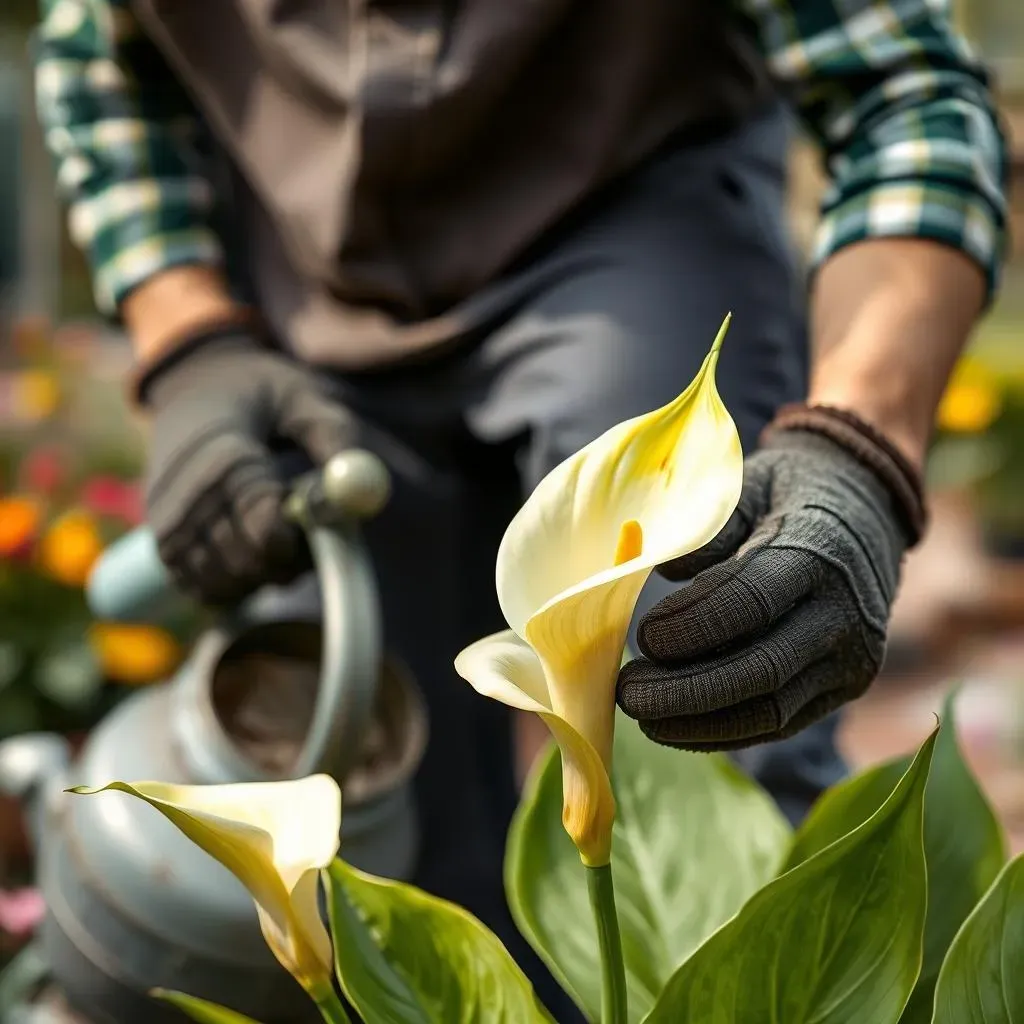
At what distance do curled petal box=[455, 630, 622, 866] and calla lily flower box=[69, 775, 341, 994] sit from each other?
9cm

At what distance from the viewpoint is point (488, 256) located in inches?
38.9

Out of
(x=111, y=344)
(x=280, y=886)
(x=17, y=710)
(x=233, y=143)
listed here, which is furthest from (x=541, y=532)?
(x=111, y=344)

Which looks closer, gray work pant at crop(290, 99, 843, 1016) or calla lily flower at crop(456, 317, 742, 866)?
calla lily flower at crop(456, 317, 742, 866)

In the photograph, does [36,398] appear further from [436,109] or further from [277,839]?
[277,839]

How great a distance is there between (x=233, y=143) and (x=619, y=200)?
30 cm

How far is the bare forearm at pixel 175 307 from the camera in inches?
43.3

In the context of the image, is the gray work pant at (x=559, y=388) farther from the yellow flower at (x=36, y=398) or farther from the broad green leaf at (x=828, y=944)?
the yellow flower at (x=36, y=398)

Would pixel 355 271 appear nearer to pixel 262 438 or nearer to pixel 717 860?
pixel 262 438

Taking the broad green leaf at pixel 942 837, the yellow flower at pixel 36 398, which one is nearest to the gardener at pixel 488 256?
the broad green leaf at pixel 942 837

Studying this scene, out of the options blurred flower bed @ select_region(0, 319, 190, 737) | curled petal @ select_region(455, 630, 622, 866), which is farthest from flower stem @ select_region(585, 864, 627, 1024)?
blurred flower bed @ select_region(0, 319, 190, 737)

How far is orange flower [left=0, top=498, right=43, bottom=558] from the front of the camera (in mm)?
1983

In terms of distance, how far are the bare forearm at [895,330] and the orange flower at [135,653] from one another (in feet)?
4.26

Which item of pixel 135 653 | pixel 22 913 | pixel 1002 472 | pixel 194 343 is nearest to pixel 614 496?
pixel 194 343

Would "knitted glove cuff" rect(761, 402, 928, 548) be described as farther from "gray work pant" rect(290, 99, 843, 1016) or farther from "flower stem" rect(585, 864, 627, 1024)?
"flower stem" rect(585, 864, 627, 1024)
